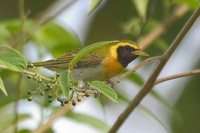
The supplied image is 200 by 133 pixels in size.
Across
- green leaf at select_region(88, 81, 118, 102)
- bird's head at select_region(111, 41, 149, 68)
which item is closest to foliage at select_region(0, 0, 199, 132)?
green leaf at select_region(88, 81, 118, 102)

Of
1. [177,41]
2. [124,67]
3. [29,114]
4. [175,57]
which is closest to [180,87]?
[175,57]

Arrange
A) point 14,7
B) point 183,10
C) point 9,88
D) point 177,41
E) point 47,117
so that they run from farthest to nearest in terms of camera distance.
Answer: point 14,7, point 9,88, point 183,10, point 47,117, point 177,41

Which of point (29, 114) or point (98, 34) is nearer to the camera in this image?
point (29, 114)

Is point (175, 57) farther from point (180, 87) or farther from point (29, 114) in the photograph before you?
point (29, 114)

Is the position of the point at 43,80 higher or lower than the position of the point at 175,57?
higher

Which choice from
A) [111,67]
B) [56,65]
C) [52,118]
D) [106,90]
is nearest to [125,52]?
[111,67]

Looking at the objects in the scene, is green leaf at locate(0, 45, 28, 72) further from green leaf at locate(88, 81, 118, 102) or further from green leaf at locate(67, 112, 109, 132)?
green leaf at locate(67, 112, 109, 132)

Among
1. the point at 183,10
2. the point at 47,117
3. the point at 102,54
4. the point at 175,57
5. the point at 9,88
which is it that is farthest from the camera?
the point at 175,57

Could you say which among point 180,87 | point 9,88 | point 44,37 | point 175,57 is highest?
point 44,37
